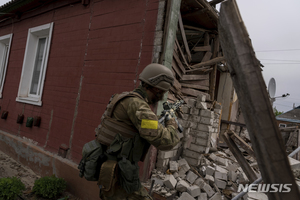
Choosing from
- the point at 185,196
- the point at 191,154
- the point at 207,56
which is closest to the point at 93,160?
the point at 185,196

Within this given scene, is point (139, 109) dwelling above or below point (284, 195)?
above

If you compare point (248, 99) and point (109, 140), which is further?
point (109, 140)

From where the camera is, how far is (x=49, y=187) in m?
3.38

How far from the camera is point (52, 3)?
5.14 meters

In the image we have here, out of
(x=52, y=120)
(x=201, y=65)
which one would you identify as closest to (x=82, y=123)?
(x=52, y=120)

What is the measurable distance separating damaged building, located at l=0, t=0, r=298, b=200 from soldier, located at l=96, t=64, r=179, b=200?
57cm

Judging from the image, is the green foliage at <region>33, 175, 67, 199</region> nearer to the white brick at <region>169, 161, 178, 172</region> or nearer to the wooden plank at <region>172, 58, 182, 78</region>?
the white brick at <region>169, 161, 178, 172</region>

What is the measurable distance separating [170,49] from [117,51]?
1.06m

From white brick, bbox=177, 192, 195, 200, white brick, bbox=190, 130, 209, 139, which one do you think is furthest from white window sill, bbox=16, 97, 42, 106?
white brick, bbox=177, 192, 195, 200

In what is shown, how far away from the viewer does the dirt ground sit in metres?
3.57

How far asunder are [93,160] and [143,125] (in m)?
0.66

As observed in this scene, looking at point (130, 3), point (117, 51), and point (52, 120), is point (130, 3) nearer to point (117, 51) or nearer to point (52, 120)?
point (117, 51)

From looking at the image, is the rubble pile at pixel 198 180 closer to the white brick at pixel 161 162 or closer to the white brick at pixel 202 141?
the white brick at pixel 161 162

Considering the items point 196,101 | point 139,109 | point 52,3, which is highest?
point 52,3
